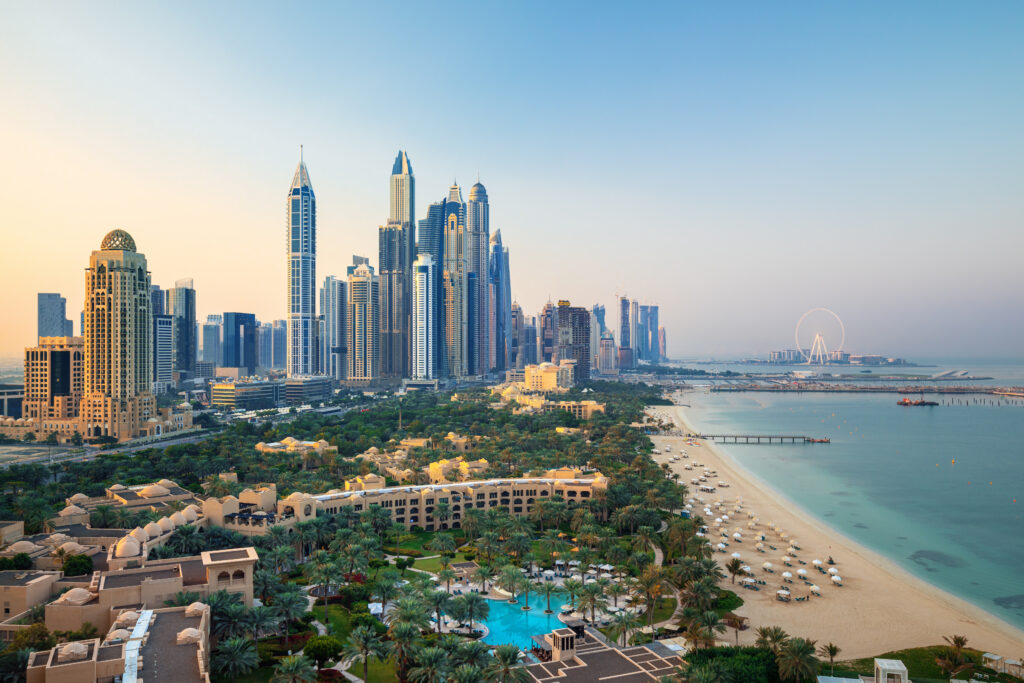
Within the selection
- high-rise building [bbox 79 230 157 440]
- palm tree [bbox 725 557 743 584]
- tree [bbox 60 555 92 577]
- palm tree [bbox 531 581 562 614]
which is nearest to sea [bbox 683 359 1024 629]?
palm tree [bbox 725 557 743 584]

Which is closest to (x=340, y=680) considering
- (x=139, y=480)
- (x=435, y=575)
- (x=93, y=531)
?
(x=435, y=575)

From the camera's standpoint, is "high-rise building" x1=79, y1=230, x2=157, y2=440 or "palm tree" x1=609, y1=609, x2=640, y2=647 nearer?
"palm tree" x1=609, y1=609, x2=640, y2=647

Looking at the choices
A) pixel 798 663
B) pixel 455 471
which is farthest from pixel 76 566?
pixel 798 663

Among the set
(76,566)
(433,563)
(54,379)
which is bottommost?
(433,563)

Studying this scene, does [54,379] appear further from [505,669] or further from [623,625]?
[505,669]

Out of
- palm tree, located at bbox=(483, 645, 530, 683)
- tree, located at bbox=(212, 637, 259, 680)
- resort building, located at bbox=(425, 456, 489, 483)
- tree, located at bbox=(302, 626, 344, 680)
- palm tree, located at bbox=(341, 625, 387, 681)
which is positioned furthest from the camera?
resort building, located at bbox=(425, 456, 489, 483)

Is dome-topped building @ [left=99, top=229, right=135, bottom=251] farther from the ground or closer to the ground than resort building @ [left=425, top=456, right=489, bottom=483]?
farther from the ground

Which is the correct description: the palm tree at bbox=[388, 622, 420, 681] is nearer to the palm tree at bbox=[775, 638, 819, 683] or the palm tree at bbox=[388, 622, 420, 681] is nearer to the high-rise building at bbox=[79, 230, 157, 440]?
the palm tree at bbox=[775, 638, 819, 683]

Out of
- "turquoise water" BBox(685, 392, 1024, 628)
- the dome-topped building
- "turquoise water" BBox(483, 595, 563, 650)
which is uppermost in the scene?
the dome-topped building
